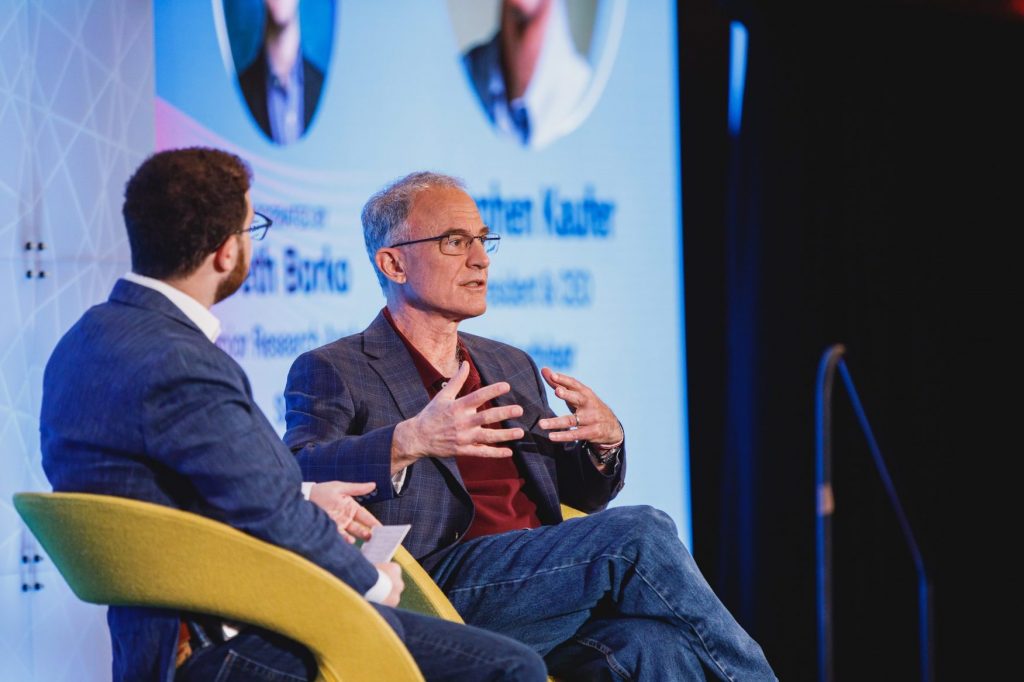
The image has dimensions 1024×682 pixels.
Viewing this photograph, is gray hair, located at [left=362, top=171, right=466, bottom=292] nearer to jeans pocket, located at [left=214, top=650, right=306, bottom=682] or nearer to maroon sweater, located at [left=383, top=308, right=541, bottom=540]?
maroon sweater, located at [left=383, top=308, right=541, bottom=540]

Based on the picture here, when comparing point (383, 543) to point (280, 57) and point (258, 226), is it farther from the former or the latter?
point (280, 57)

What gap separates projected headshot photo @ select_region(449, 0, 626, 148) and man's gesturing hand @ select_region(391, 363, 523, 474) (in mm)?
2015

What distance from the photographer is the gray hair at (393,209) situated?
293 centimetres

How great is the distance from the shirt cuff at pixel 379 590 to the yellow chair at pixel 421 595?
0.31 m

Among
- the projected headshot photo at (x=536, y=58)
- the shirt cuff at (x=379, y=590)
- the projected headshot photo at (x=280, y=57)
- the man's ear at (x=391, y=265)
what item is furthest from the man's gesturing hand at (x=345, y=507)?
the projected headshot photo at (x=536, y=58)

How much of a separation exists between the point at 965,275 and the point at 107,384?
3621mm

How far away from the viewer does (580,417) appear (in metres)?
2.60

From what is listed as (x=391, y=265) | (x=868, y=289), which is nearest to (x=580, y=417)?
(x=391, y=265)

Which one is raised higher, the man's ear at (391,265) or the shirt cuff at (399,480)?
the man's ear at (391,265)

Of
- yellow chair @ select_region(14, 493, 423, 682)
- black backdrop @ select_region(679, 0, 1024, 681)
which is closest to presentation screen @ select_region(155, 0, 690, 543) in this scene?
black backdrop @ select_region(679, 0, 1024, 681)

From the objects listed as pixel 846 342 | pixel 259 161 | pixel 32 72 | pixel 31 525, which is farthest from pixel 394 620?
pixel 846 342

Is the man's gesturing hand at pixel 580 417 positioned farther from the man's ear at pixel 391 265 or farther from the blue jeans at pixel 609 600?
the man's ear at pixel 391 265

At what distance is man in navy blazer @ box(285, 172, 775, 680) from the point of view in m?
2.30

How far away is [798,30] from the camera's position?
4289mm
